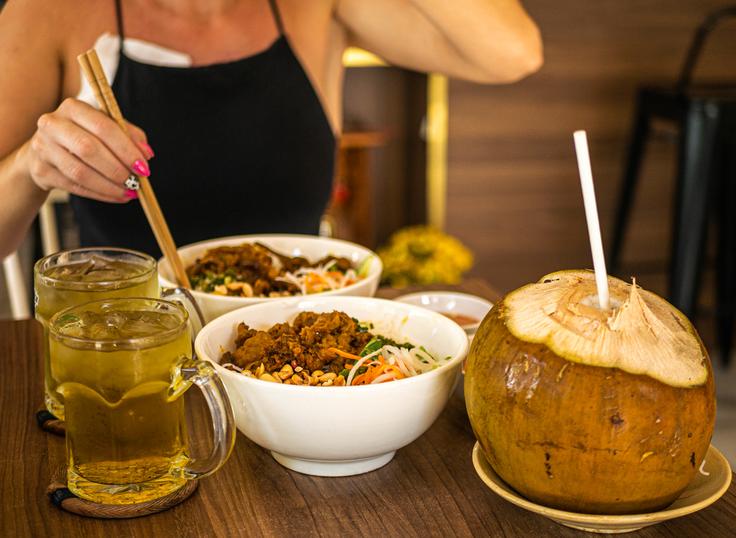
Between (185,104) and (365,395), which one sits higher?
→ (185,104)

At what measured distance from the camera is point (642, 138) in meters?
3.16

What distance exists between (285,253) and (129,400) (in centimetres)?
58

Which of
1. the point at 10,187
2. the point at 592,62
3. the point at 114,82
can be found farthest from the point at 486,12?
the point at 592,62

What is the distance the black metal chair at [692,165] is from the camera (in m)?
2.80

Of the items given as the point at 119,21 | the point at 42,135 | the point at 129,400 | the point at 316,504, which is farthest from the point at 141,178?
the point at 119,21

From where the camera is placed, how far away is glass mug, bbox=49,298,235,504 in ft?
2.54

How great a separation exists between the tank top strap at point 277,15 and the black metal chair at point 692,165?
1.67 metres

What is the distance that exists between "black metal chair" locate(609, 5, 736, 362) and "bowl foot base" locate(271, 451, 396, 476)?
2.28 meters

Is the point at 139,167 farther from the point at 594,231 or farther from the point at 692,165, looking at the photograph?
the point at 692,165

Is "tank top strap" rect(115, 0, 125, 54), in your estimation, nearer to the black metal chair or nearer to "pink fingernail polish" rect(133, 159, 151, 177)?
"pink fingernail polish" rect(133, 159, 151, 177)

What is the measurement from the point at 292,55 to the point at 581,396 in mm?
1173

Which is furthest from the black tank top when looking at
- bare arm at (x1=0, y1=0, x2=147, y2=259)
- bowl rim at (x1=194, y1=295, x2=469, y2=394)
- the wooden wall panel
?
the wooden wall panel

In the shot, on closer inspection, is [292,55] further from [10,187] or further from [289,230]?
[10,187]

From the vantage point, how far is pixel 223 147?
167 cm
